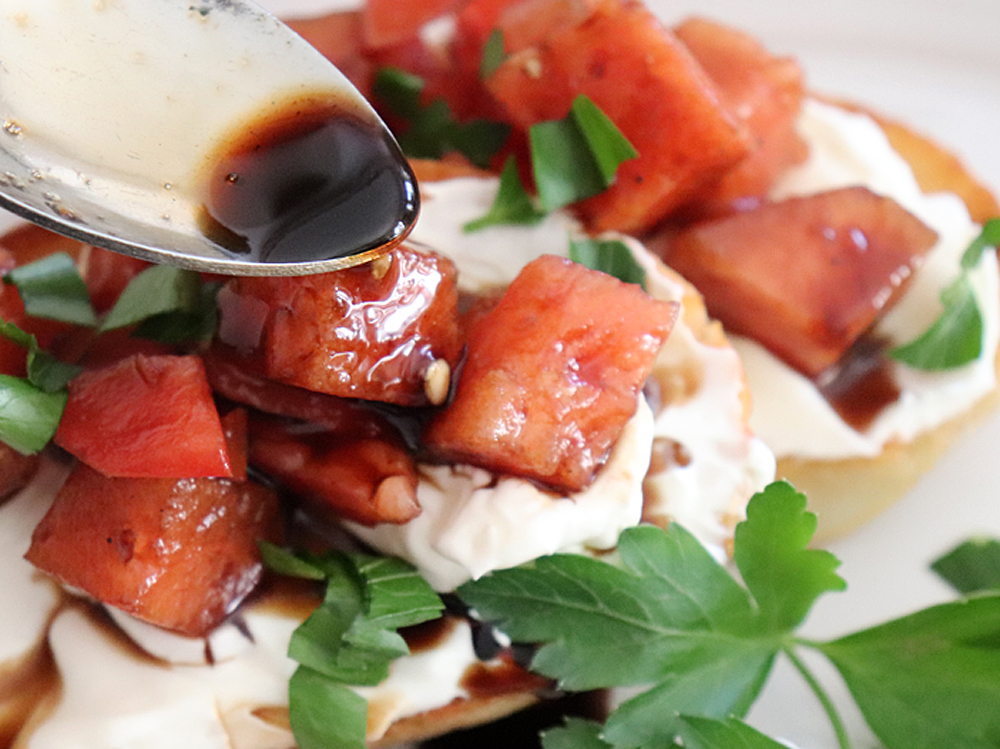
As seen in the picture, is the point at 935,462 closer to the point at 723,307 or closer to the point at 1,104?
the point at 723,307

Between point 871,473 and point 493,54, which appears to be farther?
point 493,54

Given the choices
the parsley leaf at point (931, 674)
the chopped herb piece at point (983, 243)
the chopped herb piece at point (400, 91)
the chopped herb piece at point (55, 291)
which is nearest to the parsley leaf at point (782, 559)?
the parsley leaf at point (931, 674)

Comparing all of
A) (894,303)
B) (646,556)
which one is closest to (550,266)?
(646,556)

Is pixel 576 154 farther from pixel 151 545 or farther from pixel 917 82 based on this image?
pixel 917 82

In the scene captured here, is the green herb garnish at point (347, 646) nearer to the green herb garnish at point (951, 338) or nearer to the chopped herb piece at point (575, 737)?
the chopped herb piece at point (575, 737)

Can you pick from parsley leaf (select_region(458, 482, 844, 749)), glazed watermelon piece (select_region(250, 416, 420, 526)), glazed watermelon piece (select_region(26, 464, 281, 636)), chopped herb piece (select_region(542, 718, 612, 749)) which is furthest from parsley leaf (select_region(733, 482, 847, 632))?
glazed watermelon piece (select_region(26, 464, 281, 636))

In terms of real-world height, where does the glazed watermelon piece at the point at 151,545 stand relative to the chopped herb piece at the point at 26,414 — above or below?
below

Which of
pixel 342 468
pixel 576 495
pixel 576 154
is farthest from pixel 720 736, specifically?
pixel 576 154
